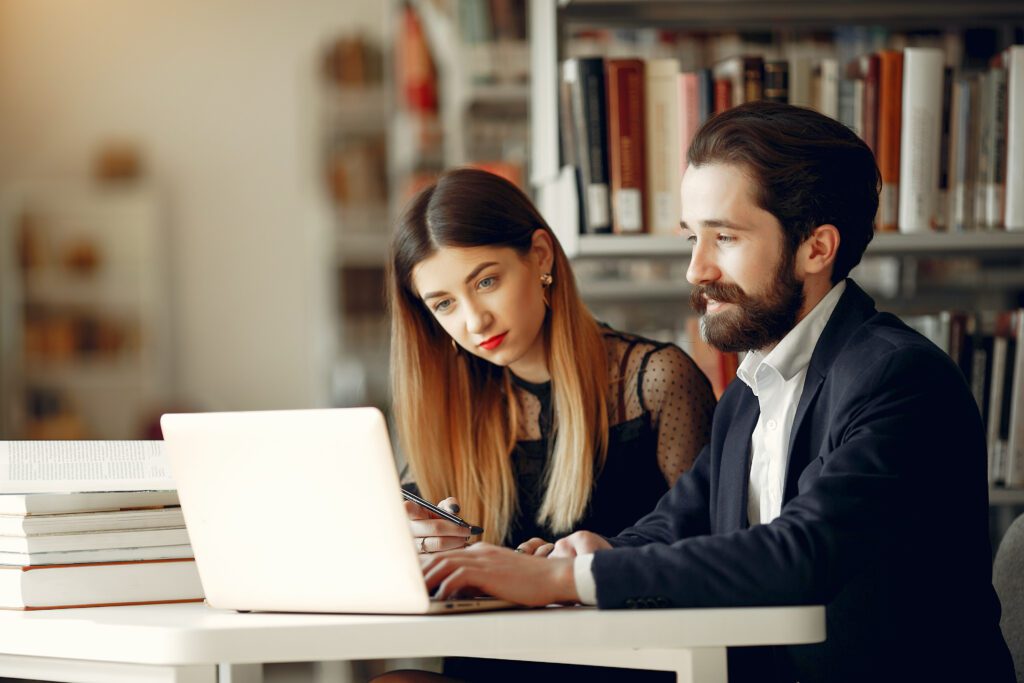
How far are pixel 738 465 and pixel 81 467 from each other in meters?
0.70

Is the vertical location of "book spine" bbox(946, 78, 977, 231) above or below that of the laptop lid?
above

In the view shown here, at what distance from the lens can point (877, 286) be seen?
3.56 m

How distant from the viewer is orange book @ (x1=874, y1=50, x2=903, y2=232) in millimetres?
1846

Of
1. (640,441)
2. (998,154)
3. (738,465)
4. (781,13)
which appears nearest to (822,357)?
(738,465)

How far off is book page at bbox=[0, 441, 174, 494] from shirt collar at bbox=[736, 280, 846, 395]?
0.65m

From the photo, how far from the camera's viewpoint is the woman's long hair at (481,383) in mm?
1582

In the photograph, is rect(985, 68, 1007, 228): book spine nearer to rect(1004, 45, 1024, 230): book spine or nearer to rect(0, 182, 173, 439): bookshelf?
rect(1004, 45, 1024, 230): book spine

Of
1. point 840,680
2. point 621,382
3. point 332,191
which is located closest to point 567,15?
point 621,382

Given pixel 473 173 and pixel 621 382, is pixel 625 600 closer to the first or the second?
pixel 621 382

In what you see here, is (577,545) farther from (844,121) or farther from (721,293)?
(844,121)

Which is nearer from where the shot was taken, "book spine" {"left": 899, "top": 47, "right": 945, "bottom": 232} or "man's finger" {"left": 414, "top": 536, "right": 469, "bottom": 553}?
"man's finger" {"left": 414, "top": 536, "right": 469, "bottom": 553}

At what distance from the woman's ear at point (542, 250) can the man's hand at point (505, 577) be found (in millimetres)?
703

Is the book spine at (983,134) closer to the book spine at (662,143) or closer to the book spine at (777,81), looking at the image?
the book spine at (777,81)

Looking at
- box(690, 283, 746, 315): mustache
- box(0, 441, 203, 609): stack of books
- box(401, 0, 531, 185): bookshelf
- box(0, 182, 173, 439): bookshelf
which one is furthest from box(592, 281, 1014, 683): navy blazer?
box(0, 182, 173, 439): bookshelf
